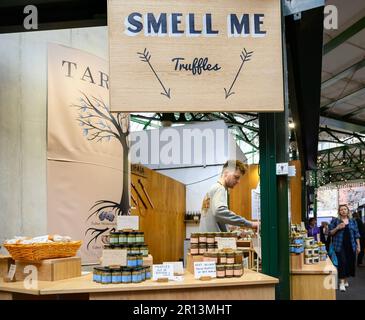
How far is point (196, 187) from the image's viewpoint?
1009 cm

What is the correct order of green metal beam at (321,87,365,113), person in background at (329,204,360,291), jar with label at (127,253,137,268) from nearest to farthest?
jar with label at (127,253,137,268)
person in background at (329,204,360,291)
green metal beam at (321,87,365,113)

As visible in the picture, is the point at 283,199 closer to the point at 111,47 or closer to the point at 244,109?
the point at 244,109

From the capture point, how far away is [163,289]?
2768 mm

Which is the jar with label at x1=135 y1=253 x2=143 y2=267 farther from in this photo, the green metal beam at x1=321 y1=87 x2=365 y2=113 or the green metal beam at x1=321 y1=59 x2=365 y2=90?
the green metal beam at x1=321 y1=87 x2=365 y2=113

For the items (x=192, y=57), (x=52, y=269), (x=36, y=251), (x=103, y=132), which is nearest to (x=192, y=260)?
(x=52, y=269)

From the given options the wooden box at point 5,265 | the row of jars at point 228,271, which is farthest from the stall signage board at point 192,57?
the wooden box at point 5,265

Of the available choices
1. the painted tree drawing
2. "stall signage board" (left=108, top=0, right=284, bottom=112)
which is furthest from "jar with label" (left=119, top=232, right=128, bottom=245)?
the painted tree drawing

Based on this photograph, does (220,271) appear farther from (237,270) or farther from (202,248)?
(202,248)

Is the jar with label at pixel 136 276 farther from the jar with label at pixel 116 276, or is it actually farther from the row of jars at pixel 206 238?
the row of jars at pixel 206 238

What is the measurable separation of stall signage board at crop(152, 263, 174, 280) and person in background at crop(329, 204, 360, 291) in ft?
17.5

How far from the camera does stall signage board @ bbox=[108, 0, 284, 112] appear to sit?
8.42ft

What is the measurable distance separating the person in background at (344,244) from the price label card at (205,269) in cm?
515

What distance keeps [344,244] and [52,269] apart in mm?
5962
